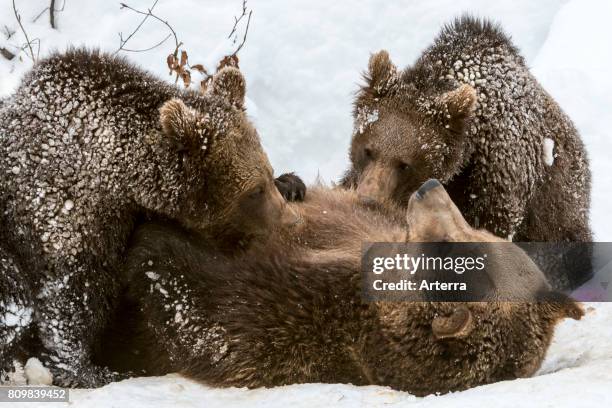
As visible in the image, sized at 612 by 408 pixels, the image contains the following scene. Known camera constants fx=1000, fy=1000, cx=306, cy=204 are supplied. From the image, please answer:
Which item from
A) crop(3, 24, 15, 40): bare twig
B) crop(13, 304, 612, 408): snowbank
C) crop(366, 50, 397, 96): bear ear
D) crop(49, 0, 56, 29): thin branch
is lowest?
crop(13, 304, 612, 408): snowbank

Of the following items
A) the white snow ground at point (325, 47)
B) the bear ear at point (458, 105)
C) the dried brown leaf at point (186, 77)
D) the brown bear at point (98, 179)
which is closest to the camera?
the brown bear at point (98, 179)

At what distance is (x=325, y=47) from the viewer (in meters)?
11.1

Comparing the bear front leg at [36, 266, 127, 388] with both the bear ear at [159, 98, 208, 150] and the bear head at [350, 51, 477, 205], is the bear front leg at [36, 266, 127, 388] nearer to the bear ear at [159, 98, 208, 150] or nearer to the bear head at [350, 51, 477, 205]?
the bear ear at [159, 98, 208, 150]

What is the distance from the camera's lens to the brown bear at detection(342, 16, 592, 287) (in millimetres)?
7379

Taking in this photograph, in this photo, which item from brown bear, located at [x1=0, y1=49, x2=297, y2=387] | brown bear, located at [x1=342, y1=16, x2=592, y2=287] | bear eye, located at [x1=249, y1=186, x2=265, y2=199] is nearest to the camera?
brown bear, located at [x1=0, y1=49, x2=297, y2=387]

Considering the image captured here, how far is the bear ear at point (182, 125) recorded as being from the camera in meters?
5.98

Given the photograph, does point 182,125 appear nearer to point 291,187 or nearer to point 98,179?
point 98,179

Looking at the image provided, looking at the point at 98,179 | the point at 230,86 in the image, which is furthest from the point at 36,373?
the point at 230,86

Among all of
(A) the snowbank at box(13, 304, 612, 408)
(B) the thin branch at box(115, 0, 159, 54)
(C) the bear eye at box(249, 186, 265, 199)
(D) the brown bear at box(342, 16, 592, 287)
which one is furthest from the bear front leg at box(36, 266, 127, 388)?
(B) the thin branch at box(115, 0, 159, 54)

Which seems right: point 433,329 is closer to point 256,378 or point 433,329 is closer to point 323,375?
point 323,375

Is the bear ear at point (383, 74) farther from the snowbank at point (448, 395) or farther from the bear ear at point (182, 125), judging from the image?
the snowbank at point (448, 395)

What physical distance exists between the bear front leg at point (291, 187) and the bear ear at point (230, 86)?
2.01 ft

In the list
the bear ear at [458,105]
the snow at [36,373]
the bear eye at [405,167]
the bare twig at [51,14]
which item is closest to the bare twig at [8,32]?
the bare twig at [51,14]

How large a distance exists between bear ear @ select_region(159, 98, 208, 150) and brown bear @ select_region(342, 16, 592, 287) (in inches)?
60.8
